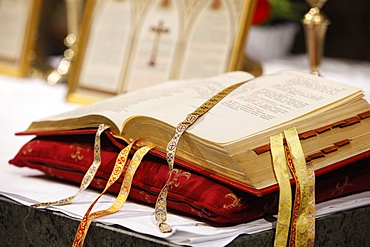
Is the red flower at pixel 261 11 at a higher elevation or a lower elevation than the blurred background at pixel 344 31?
higher

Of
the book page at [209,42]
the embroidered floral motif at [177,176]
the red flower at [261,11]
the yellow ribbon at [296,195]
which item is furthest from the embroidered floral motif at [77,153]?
the red flower at [261,11]

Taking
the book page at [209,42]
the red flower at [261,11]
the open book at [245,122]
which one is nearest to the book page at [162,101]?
the open book at [245,122]

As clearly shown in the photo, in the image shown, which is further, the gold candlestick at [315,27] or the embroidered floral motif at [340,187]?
the gold candlestick at [315,27]

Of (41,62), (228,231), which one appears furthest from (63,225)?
(41,62)

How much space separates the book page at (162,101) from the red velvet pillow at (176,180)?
0.13 ft

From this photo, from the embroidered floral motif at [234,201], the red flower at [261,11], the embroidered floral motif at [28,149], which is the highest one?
the red flower at [261,11]

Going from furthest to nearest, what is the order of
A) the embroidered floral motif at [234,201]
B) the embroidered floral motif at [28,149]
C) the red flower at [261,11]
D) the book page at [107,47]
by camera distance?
the red flower at [261,11]
the book page at [107,47]
the embroidered floral motif at [28,149]
the embroidered floral motif at [234,201]

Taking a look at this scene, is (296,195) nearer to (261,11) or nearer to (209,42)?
(209,42)

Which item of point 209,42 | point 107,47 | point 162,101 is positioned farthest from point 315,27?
point 162,101

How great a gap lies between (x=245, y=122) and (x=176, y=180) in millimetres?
105

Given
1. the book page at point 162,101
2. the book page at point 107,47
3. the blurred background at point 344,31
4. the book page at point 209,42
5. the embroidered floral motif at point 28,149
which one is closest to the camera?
the book page at point 162,101

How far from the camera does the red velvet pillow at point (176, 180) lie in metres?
0.92

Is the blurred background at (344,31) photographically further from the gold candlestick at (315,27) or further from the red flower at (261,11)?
the gold candlestick at (315,27)

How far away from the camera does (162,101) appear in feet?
3.52
